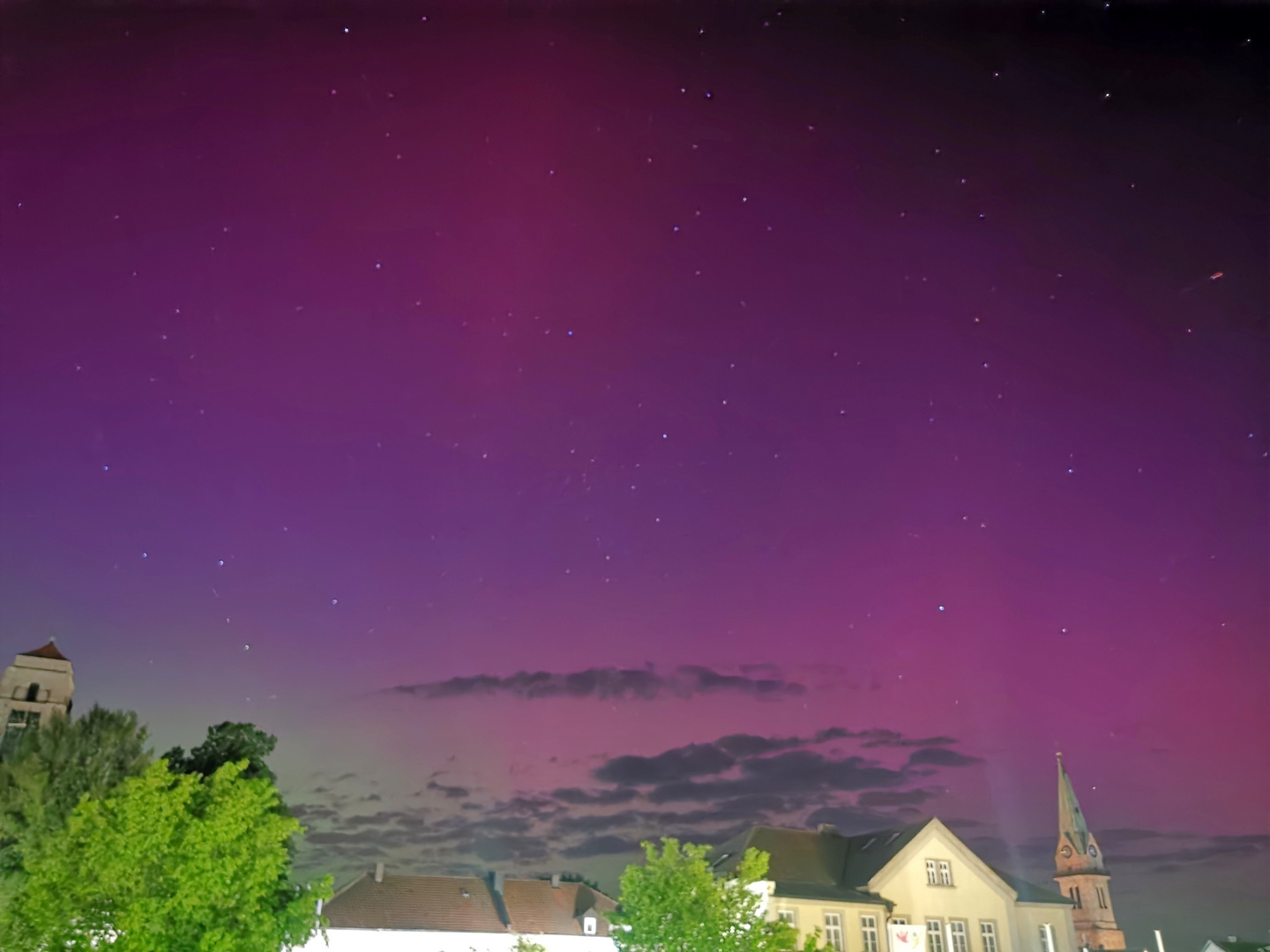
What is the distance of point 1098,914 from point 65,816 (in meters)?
93.0

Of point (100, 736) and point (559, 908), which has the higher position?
point (100, 736)

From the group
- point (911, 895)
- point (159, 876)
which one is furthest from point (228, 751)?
point (911, 895)

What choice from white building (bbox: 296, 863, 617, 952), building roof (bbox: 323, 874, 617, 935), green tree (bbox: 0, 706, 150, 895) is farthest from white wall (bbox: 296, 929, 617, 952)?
green tree (bbox: 0, 706, 150, 895)

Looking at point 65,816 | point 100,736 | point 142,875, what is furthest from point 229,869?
point 100,736

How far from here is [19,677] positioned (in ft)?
191

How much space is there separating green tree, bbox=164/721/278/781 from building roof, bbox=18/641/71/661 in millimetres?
29535

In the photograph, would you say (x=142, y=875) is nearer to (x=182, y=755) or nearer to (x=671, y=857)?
(x=182, y=755)

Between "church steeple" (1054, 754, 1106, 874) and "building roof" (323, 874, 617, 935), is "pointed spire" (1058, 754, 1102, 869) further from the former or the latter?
"building roof" (323, 874, 617, 935)

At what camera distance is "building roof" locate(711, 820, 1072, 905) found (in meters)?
49.5

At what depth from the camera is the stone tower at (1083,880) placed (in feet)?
302

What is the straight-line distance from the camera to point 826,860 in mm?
53625

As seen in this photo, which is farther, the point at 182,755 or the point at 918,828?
the point at 918,828

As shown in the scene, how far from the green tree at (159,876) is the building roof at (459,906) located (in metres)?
28.9

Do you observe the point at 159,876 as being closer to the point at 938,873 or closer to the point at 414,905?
the point at 414,905
